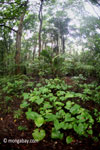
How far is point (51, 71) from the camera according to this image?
17.1 ft

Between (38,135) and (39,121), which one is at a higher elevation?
(39,121)

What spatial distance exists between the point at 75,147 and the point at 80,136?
0.26 metres

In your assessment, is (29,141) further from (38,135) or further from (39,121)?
(39,121)

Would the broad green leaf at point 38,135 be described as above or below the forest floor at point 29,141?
above

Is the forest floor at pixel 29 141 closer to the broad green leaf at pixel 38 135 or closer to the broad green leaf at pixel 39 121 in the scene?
the broad green leaf at pixel 38 135

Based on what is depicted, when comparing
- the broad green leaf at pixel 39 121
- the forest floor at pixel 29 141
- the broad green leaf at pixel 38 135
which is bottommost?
the forest floor at pixel 29 141

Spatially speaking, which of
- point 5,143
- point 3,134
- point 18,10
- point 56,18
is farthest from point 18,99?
point 56,18

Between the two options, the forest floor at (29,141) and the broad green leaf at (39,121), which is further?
the broad green leaf at (39,121)

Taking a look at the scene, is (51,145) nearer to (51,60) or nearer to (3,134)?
(3,134)

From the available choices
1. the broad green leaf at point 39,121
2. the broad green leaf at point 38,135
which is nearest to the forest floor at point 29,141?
the broad green leaf at point 38,135

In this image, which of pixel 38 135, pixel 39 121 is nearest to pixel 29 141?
pixel 38 135

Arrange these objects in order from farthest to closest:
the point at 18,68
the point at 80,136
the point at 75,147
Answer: the point at 18,68 → the point at 80,136 → the point at 75,147

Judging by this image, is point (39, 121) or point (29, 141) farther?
point (39, 121)

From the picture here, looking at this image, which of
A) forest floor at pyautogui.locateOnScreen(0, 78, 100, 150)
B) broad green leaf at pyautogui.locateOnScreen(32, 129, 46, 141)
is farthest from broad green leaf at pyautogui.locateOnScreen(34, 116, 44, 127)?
forest floor at pyautogui.locateOnScreen(0, 78, 100, 150)
